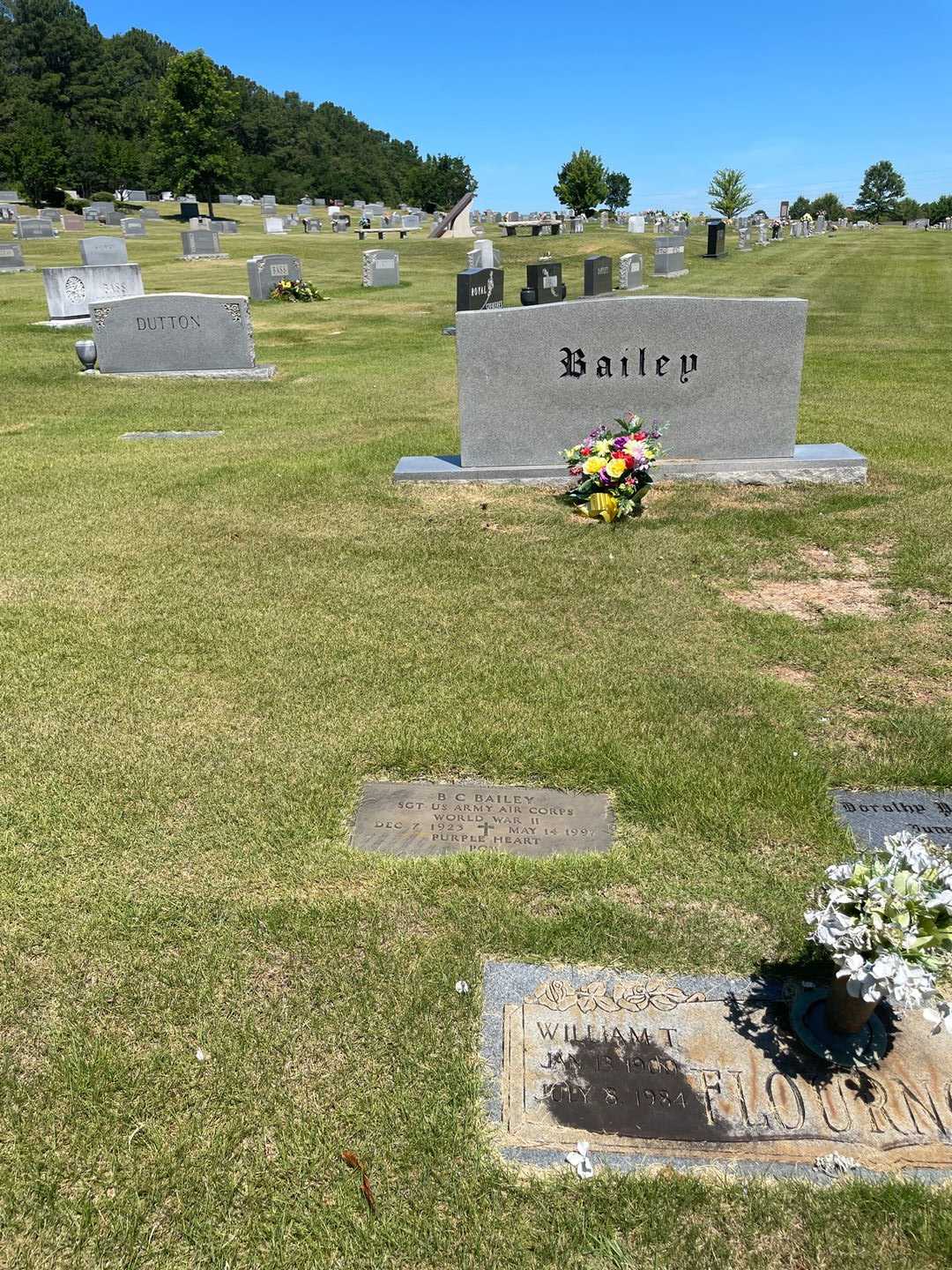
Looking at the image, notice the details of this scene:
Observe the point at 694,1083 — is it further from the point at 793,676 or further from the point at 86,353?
the point at 86,353

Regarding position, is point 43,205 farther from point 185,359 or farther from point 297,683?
point 297,683

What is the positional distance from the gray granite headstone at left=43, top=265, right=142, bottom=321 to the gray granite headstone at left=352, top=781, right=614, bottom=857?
732 inches

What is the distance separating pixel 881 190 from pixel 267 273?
4607 inches

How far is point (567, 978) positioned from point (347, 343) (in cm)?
1606

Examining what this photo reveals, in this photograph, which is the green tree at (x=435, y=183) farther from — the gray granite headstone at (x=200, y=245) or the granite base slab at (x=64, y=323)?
the granite base slab at (x=64, y=323)

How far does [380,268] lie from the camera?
26812 millimetres

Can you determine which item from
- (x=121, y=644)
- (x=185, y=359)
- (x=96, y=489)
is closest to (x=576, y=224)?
(x=185, y=359)

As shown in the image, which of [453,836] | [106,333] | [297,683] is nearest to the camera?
[453,836]

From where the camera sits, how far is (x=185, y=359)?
551 inches

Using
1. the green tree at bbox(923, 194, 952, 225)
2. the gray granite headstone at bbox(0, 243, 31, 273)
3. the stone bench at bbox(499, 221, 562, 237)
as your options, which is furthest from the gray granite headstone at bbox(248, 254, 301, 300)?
→ the green tree at bbox(923, 194, 952, 225)

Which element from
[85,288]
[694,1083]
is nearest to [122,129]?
[85,288]

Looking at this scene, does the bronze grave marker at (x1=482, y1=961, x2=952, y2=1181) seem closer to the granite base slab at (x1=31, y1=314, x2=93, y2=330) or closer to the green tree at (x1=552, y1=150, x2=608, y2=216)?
the granite base slab at (x1=31, y1=314, x2=93, y2=330)

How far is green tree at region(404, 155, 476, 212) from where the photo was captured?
70.8 m

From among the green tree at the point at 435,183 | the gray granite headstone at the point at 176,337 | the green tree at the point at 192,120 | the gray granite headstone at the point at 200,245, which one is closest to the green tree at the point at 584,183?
the green tree at the point at 435,183
